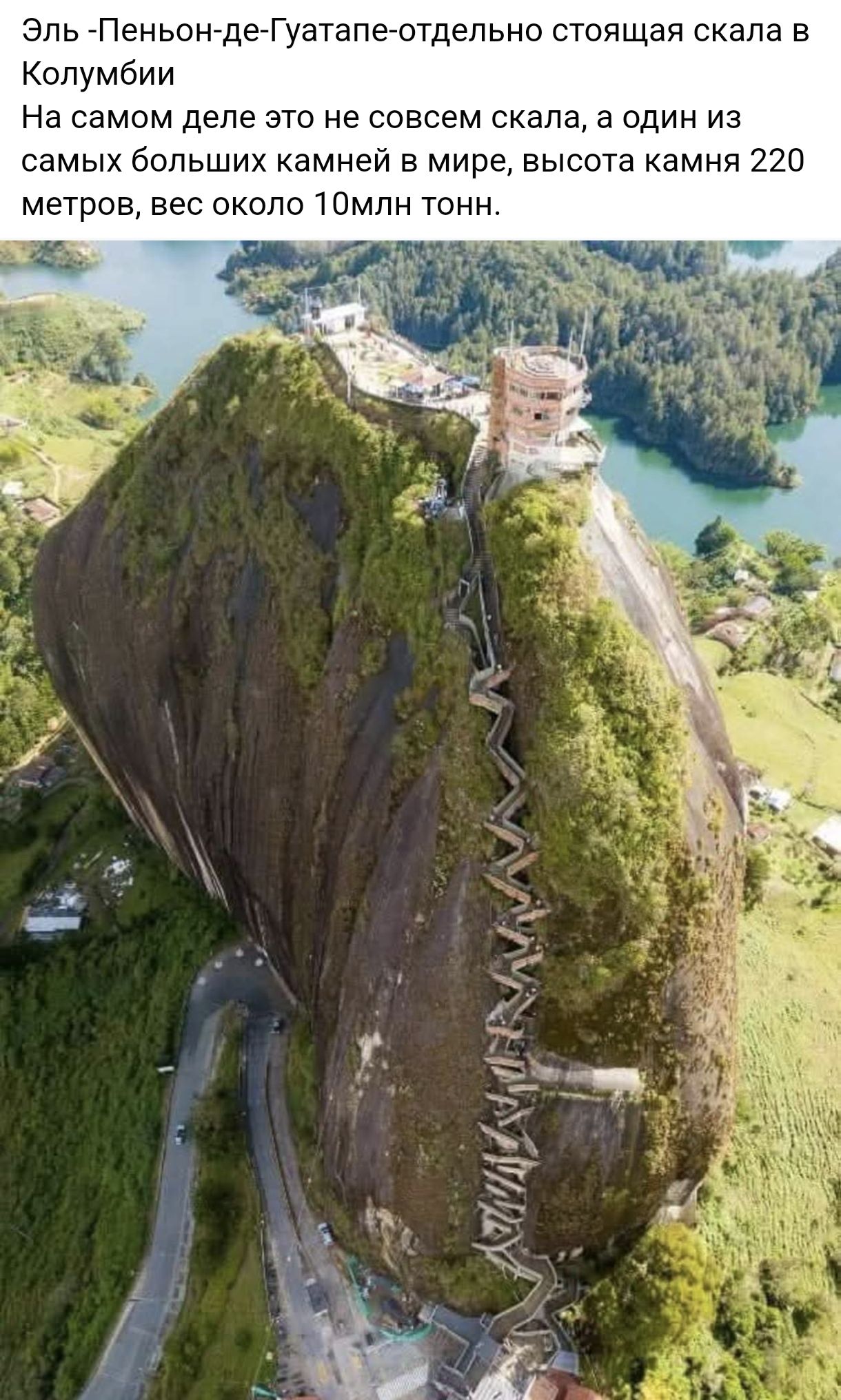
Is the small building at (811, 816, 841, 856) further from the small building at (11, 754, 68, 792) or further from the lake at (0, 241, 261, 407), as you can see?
the lake at (0, 241, 261, 407)

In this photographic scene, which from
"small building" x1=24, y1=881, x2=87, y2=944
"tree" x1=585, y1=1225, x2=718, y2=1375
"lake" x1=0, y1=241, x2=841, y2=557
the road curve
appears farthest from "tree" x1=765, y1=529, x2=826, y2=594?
"tree" x1=585, y1=1225, x2=718, y2=1375

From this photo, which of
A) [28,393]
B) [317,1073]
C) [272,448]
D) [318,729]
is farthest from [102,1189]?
[28,393]

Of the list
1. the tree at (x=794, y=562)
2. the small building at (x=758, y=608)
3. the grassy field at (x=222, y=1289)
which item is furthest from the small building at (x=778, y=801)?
the tree at (x=794, y=562)

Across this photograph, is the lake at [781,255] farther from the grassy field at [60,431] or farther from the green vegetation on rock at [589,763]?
the green vegetation on rock at [589,763]

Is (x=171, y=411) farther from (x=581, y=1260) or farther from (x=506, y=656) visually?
(x=581, y=1260)

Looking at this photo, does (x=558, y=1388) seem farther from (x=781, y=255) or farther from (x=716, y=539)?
(x=781, y=255)

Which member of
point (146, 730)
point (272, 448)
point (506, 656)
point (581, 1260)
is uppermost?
point (272, 448)
